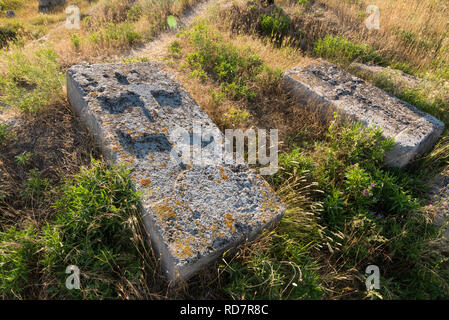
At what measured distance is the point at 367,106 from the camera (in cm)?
426

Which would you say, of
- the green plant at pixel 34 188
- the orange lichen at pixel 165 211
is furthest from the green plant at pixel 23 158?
the orange lichen at pixel 165 211

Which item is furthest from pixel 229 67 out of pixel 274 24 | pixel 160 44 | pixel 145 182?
pixel 145 182

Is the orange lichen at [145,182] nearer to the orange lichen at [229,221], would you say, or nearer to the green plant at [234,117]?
the orange lichen at [229,221]

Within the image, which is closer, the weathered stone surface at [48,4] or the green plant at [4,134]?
the green plant at [4,134]

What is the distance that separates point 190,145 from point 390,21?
7.62m

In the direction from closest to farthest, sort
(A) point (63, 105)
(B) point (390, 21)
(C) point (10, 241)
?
(C) point (10, 241), (A) point (63, 105), (B) point (390, 21)

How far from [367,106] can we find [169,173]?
343 centimetres

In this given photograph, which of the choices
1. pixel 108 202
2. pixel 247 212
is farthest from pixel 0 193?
pixel 247 212

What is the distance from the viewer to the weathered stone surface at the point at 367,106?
3777 mm

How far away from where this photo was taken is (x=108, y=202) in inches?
101

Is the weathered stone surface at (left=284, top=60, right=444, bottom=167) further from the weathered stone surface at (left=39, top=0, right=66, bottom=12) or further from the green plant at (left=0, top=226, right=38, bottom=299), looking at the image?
the weathered stone surface at (left=39, top=0, right=66, bottom=12)

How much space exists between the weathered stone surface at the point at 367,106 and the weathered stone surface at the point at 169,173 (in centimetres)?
207

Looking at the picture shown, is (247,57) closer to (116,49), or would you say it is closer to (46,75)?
(116,49)

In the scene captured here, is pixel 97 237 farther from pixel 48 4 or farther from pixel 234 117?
pixel 48 4
